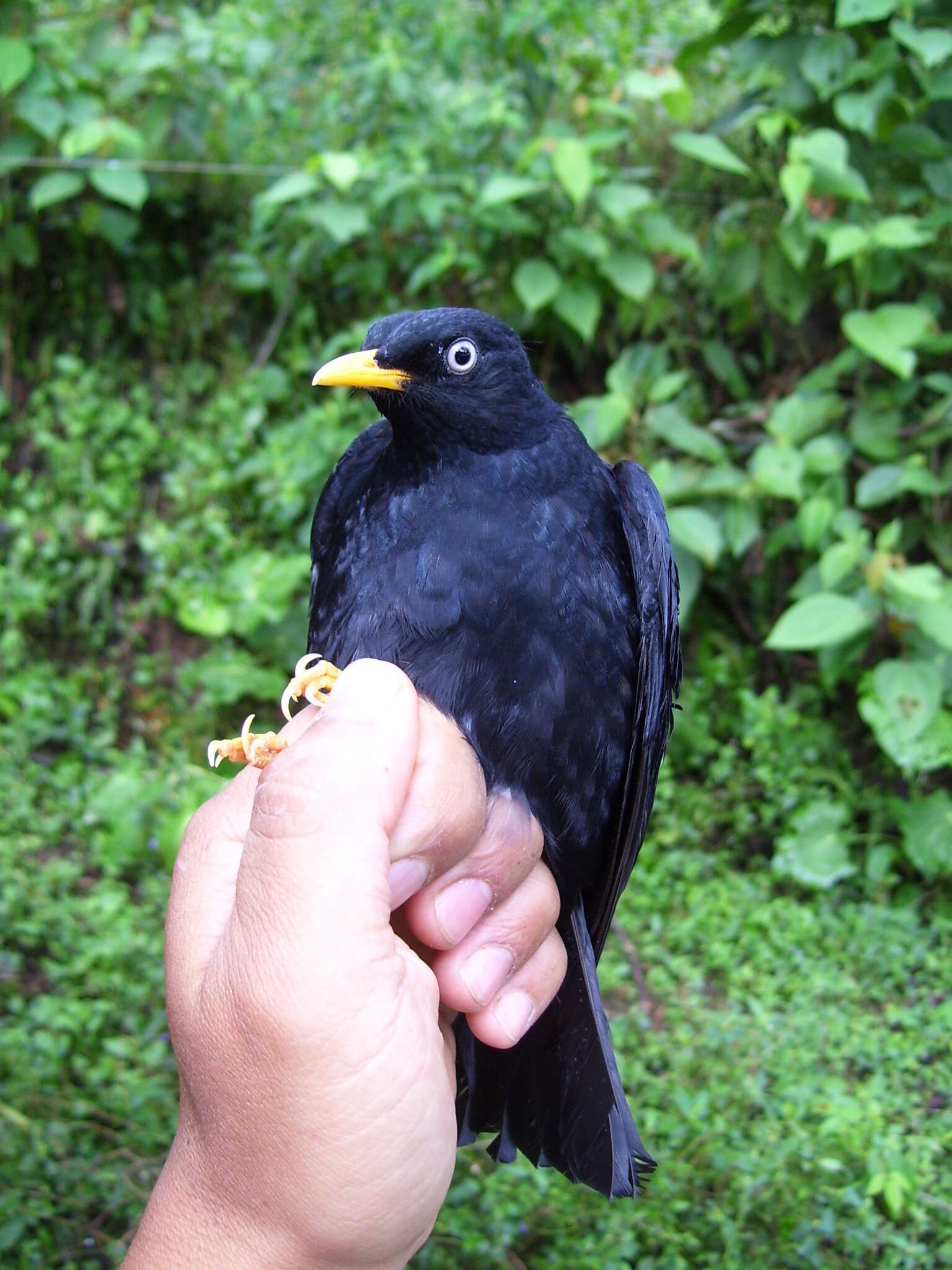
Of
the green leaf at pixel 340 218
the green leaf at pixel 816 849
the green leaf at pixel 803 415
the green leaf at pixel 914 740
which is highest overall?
the green leaf at pixel 340 218

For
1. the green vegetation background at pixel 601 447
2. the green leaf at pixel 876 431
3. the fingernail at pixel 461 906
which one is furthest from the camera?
the green leaf at pixel 876 431

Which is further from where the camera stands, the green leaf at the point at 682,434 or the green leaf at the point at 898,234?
the green leaf at the point at 682,434

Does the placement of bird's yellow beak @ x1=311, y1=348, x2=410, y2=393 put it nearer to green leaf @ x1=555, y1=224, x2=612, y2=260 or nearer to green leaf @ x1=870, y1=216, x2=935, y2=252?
green leaf @ x1=555, y1=224, x2=612, y2=260

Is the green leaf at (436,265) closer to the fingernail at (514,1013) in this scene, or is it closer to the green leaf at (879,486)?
the green leaf at (879,486)

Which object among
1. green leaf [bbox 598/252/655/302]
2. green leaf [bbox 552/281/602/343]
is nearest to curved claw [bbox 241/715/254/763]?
green leaf [bbox 552/281/602/343]

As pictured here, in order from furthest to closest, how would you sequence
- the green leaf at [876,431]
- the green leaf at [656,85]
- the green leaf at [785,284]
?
the green leaf at [785,284] < the green leaf at [876,431] < the green leaf at [656,85]

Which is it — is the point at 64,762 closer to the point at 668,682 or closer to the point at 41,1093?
the point at 41,1093

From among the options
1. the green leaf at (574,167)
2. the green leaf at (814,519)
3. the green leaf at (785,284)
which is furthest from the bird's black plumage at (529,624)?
the green leaf at (785,284)
